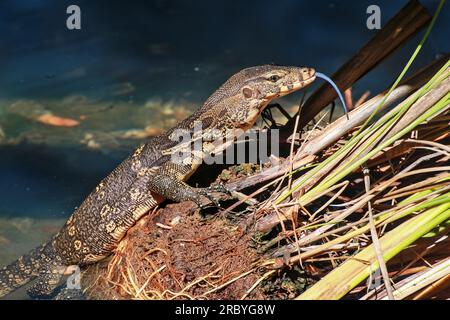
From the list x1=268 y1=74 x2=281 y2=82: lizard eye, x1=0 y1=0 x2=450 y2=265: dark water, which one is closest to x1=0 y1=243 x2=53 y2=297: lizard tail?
x1=0 y1=0 x2=450 y2=265: dark water

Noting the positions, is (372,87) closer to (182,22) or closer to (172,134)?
(182,22)

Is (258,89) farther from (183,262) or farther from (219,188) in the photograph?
(183,262)

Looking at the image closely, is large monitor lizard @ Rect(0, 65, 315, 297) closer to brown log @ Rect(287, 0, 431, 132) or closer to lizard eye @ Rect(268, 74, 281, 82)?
lizard eye @ Rect(268, 74, 281, 82)

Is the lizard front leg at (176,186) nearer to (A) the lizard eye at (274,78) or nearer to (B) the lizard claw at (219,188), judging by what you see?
(B) the lizard claw at (219,188)

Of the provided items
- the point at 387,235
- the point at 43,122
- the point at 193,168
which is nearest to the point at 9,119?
the point at 43,122

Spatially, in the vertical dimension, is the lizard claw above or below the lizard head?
below

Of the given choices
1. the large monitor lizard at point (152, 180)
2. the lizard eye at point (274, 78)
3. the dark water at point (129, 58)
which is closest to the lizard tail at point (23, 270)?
the large monitor lizard at point (152, 180)
